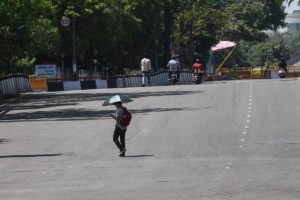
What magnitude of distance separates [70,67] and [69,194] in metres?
58.8

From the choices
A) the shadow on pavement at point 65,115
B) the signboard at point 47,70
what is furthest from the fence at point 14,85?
the shadow on pavement at point 65,115

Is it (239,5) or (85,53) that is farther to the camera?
(239,5)

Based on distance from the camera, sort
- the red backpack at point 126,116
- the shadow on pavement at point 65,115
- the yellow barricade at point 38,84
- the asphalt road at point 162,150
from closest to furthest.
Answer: the asphalt road at point 162,150 → the red backpack at point 126,116 → the shadow on pavement at point 65,115 → the yellow barricade at point 38,84

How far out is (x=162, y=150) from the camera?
70.1 feet

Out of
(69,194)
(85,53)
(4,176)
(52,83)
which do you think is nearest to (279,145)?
(4,176)

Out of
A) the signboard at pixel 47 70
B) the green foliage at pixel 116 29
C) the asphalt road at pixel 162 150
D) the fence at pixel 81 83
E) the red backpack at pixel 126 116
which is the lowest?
the fence at pixel 81 83

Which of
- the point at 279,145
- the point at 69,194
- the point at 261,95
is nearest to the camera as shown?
the point at 69,194

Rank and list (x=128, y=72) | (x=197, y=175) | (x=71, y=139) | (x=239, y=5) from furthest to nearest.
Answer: (x=239, y=5) → (x=128, y=72) → (x=71, y=139) → (x=197, y=175)

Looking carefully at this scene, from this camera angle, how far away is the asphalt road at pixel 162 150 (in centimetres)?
1470

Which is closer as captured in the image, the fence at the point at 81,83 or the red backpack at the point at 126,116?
the red backpack at the point at 126,116

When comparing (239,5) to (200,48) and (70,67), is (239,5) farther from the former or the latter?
(70,67)

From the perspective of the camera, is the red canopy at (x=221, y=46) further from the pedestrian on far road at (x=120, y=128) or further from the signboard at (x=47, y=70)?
the pedestrian on far road at (x=120, y=128)

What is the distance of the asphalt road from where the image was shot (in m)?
14.7

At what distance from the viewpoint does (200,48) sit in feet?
304
